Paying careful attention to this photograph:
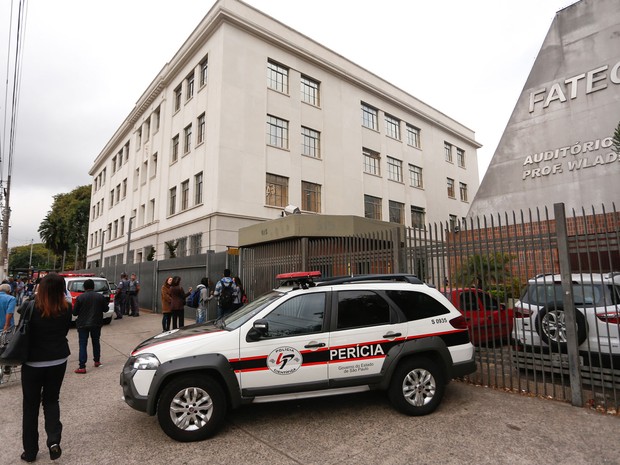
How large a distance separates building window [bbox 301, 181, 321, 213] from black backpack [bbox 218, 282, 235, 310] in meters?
12.5

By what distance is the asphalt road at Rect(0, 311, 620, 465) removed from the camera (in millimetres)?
3766

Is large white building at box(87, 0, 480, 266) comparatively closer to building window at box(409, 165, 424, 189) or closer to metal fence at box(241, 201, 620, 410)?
building window at box(409, 165, 424, 189)

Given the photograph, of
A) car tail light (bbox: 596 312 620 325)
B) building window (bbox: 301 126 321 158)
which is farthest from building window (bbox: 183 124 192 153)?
car tail light (bbox: 596 312 620 325)

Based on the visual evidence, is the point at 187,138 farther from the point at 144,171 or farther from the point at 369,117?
the point at 369,117

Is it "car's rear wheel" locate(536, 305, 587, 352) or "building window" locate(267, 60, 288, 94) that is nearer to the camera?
"car's rear wheel" locate(536, 305, 587, 352)

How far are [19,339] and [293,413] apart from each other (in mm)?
3127

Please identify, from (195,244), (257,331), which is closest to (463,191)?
(195,244)

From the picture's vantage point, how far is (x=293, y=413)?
485 centimetres

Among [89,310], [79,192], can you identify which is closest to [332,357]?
[89,310]

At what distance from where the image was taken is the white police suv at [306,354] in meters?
4.14

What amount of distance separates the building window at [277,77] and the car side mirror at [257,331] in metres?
19.4

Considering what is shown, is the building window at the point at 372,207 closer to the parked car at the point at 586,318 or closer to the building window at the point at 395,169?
the building window at the point at 395,169

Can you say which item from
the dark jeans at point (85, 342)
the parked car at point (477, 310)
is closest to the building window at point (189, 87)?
the dark jeans at point (85, 342)

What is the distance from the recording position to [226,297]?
9.84 meters
